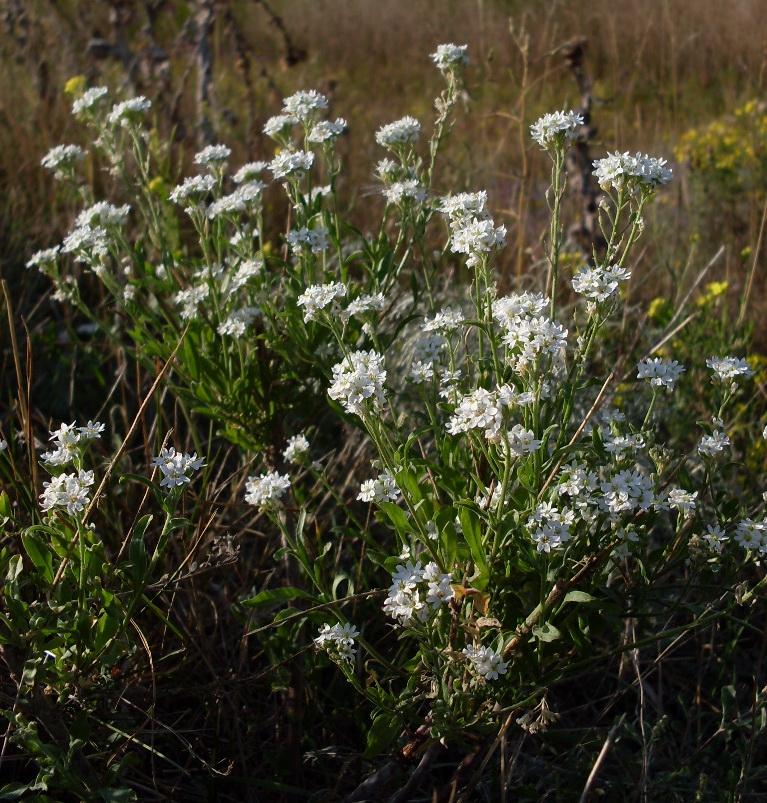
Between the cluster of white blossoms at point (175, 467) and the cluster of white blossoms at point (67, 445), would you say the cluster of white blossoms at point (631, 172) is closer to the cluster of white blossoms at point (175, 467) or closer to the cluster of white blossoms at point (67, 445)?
the cluster of white blossoms at point (175, 467)

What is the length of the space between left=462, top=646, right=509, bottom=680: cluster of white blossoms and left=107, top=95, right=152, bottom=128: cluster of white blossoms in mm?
1507

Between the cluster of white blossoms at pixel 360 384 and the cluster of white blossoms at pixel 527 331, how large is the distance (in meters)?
0.22

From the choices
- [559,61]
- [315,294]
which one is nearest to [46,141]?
[315,294]

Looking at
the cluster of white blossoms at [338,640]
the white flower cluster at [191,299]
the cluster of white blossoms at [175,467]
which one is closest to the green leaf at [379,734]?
the cluster of white blossoms at [338,640]

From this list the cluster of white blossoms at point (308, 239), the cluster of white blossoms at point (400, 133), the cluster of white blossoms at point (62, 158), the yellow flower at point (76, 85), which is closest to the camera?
the cluster of white blossoms at point (308, 239)

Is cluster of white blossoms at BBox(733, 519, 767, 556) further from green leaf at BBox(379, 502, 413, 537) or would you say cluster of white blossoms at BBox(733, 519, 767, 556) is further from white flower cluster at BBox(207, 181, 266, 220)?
white flower cluster at BBox(207, 181, 266, 220)

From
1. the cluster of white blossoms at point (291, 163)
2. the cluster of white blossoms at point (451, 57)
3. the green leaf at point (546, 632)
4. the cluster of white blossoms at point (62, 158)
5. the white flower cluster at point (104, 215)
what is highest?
the cluster of white blossoms at point (451, 57)

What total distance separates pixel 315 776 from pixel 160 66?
4.06m

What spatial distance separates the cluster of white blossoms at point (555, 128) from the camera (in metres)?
1.54

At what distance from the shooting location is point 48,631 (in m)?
1.30

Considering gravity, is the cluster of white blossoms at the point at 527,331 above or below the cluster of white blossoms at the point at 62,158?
below

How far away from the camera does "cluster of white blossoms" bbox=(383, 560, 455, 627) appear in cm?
133

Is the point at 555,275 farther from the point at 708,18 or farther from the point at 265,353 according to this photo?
the point at 708,18

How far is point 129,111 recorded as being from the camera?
2084 mm
